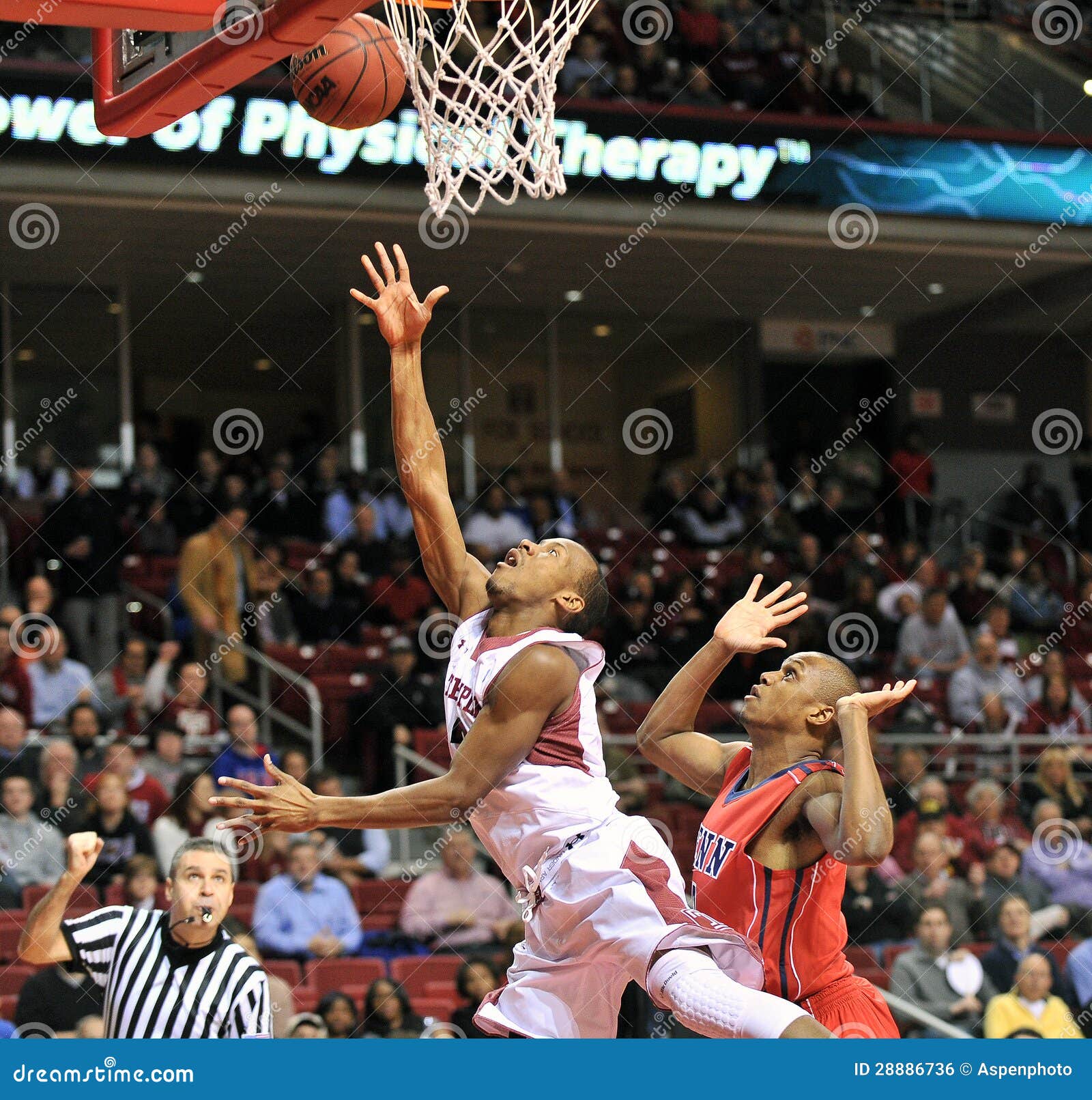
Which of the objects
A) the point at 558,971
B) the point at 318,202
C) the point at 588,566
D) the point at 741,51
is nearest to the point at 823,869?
the point at 558,971

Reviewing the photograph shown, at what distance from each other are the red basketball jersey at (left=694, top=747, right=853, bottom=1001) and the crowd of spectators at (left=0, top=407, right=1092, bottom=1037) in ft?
9.96

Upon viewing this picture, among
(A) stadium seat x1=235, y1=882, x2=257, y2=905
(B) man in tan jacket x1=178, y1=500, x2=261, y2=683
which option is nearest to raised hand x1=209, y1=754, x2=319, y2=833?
(A) stadium seat x1=235, y1=882, x2=257, y2=905

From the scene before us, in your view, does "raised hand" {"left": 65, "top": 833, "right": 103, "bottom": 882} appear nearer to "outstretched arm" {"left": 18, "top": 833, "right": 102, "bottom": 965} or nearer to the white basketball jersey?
"outstretched arm" {"left": 18, "top": 833, "right": 102, "bottom": 965}

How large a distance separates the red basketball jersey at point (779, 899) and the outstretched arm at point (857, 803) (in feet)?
0.39

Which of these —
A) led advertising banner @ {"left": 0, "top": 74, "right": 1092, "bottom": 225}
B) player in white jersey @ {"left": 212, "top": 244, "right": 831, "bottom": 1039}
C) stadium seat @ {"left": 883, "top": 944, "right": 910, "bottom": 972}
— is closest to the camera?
player in white jersey @ {"left": 212, "top": 244, "right": 831, "bottom": 1039}

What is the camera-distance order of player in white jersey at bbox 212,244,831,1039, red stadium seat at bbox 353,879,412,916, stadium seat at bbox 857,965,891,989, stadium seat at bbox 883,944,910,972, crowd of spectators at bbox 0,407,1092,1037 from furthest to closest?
1. red stadium seat at bbox 353,879,412,916
2. stadium seat at bbox 883,944,910,972
3. stadium seat at bbox 857,965,891,989
4. crowd of spectators at bbox 0,407,1092,1037
5. player in white jersey at bbox 212,244,831,1039

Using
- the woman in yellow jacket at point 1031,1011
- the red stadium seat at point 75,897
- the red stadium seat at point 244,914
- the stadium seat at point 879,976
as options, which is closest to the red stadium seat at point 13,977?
the red stadium seat at point 75,897

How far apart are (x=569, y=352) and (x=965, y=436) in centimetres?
408

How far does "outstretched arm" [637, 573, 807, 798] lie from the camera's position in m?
4.03

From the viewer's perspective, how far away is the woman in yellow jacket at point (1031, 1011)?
719 centimetres

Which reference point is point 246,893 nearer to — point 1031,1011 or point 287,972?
point 287,972

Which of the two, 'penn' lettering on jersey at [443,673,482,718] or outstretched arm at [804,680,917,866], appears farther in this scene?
'penn' lettering on jersey at [443,673,482,718]

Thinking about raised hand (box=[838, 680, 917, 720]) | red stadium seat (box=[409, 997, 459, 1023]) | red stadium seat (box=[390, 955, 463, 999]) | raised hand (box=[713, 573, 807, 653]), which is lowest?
red stadium seat (box=[409, 997, 459, 1023])
